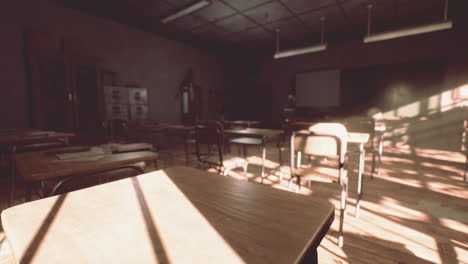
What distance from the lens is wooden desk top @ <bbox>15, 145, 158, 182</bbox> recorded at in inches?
36.5

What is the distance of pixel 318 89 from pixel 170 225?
25.9ft

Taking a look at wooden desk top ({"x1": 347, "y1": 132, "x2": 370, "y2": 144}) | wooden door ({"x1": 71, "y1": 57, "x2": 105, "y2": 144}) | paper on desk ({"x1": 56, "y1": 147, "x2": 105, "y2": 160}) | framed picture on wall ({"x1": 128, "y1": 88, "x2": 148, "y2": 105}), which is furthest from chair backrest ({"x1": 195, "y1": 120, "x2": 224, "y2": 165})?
framed picture on wall ({"x1": 128, "y1": 88, "x2": 148, "y2": 105})

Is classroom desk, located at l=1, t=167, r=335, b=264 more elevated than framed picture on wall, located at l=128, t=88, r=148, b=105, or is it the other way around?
framed picture on wall, located at l=128, t=88, r=148, b=105

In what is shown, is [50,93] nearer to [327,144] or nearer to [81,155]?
[81,155]

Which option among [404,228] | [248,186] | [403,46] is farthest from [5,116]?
[403,46]

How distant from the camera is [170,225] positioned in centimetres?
49

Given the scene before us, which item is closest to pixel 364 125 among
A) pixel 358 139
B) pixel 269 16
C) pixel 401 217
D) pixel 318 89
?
pixel 358 139

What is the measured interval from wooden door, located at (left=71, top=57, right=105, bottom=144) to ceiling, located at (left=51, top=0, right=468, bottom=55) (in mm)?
1327

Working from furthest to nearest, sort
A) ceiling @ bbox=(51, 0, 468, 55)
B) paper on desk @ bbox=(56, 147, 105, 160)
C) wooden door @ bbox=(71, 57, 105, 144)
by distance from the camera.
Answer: ceiling @ bbox=(51, 0, 468, 55)
wooden door @ bbox=(71, 57, 105, 144)
paper on desk @ bbox=(56, 147, 105, 160)

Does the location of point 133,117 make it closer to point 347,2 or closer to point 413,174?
point 347,2

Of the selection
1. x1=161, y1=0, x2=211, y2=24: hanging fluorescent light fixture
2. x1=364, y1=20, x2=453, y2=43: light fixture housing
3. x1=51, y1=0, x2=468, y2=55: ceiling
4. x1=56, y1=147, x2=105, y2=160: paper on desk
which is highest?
x1=51, y1=0, x2=468, y2=55: ceiling

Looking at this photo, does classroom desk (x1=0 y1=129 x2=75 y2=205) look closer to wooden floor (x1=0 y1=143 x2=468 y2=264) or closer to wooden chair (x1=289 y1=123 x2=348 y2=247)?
wooden floor (x1=0 y1=143 x2=468 y2=264)

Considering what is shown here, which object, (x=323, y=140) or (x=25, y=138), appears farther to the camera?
(x=25, y=138)

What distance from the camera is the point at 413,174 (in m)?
3.54
